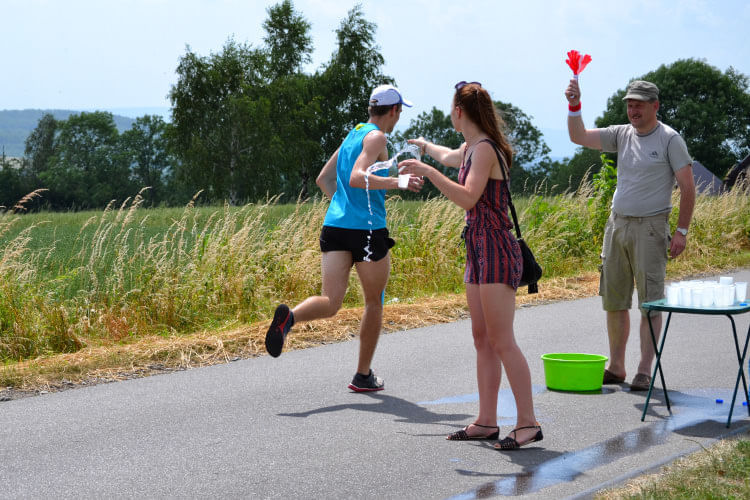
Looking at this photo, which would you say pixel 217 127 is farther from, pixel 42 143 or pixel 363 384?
pixel 363 384

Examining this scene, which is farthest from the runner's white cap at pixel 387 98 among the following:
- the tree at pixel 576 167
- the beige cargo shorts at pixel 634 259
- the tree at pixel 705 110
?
the tree at pixel 576 167

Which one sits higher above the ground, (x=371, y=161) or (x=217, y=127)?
(x=217, y=127)

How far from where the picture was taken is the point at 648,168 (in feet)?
20.1

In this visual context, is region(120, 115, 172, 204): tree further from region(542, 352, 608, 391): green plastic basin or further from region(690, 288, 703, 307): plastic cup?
region(690, 288, 703, 307): plastic cup

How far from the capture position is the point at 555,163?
317 feet

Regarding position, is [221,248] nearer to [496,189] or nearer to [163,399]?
[163,399]

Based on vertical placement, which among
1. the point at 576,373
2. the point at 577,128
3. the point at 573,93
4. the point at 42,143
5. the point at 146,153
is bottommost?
the point at 576,373

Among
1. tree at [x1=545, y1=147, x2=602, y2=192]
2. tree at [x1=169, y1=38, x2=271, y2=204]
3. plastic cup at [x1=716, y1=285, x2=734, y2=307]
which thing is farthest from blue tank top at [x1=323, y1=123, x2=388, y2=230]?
tree at [x1=545, y1=147, x2=602, y2=192]

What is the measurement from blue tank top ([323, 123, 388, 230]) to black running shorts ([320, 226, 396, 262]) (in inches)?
1.5

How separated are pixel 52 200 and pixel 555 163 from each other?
5538cm

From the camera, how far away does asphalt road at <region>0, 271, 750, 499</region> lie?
4.19 metres

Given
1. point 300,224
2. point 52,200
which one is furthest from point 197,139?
point 300,224

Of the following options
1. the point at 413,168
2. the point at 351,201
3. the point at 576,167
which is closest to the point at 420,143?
the point at 351,201

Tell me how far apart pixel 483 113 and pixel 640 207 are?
6.88 feet
